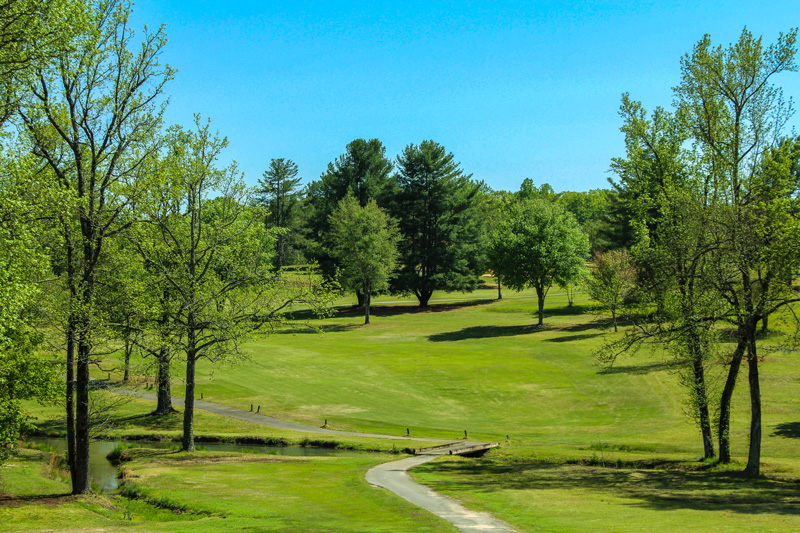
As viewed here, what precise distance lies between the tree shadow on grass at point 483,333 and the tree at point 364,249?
13685 millimetres

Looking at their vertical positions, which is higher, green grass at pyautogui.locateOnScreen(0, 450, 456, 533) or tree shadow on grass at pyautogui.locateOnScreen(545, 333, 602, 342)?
tree shadow on grass at pyautogui.locateOnScreen(545, 333, 602, 342)

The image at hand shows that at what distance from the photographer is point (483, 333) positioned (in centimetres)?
6781

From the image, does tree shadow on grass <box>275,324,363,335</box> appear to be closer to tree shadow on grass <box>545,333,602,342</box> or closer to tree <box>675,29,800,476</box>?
tree shadow on grass <box>545,333,602,342</box>

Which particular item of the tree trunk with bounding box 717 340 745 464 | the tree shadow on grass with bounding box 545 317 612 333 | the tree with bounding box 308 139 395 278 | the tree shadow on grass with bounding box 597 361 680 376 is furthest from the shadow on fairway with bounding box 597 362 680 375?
the tree with bounding box 308 139 395 278

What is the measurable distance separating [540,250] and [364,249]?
2361cm

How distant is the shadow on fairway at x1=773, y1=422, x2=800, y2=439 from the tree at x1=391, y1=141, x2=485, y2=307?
201ft

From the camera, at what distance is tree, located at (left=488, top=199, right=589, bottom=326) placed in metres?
68.4

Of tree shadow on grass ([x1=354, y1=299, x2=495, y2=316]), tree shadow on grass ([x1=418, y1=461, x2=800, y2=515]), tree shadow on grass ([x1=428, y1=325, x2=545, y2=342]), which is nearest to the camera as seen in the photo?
tree shadow on grass ([x1=418, y1=461, x2=800, y2=515])

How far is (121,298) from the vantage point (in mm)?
26344

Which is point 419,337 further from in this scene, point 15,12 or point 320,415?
point 15,12

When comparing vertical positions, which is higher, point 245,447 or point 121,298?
point 121,298

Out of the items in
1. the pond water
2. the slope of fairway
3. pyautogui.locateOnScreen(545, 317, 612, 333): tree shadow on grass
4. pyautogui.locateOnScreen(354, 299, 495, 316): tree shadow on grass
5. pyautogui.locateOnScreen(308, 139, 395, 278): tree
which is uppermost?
pyautogui.locateOnScreen(308, 139, 395, 278): tree

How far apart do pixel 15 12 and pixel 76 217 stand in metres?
7.80

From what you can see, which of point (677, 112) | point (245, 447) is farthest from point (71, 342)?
point (677, 112)
